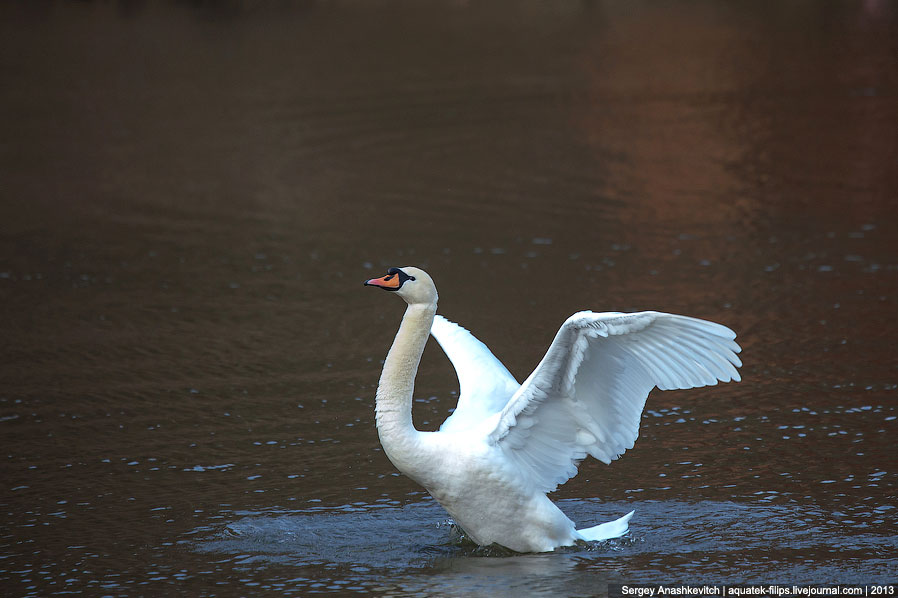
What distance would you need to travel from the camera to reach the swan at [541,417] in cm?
762

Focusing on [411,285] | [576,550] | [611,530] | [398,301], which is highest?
[411,285]

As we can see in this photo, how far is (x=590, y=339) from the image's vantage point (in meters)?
7.54

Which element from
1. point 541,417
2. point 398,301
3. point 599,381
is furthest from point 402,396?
point 398,301

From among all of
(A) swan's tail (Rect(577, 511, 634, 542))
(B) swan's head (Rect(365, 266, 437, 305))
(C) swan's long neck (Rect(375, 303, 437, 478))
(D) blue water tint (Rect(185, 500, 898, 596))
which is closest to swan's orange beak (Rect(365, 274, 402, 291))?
(B) swan's head (Rect(365, 266, 437, 305))

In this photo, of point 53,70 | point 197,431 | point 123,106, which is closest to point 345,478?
point 197,431

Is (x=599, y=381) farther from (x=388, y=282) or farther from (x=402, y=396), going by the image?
Result: (x=388, y=282)

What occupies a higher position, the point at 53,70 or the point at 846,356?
the point at 53,70

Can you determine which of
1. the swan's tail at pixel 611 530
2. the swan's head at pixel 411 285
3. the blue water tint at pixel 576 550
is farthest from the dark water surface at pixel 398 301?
the swan's head at pixel 411 285

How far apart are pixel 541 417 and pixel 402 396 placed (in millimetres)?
859

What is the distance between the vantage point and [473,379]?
888 centimetres

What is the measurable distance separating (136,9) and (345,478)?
3547 cm

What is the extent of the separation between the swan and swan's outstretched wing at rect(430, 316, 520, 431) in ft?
0.82

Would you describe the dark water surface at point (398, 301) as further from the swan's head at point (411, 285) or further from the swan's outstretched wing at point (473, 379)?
the swan's head at point (411, 285)

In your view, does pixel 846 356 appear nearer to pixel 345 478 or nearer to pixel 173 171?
pixel 345 478
